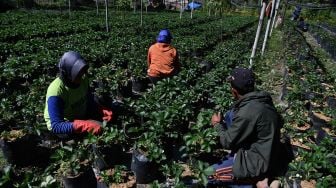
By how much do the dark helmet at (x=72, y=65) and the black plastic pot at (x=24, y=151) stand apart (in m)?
1.58

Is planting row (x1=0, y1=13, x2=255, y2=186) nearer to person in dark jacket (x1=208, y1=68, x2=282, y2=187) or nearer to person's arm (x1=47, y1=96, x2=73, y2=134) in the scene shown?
person's arm (x1=47, y1=96, x2=73, y2=134)

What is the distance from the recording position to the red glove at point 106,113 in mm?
4238

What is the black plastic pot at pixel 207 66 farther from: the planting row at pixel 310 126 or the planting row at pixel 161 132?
the planting row at pixel 161 132

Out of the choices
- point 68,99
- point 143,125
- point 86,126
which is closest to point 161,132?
point 143,125

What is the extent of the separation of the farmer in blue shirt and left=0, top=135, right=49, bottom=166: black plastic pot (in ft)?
3.38

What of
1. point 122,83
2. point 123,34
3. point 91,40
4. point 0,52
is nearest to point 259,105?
point 122,83

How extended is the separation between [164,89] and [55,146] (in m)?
2.05

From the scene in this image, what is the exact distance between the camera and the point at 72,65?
3520 millimetres

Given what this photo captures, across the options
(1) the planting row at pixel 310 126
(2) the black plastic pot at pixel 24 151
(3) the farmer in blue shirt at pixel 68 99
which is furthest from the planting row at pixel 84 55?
(3) the farmer in blue shirt at pixel 68 99

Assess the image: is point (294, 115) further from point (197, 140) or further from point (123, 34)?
point (123, 34)

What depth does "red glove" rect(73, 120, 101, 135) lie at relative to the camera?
12.5 ft

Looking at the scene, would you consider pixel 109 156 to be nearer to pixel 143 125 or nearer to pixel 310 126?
pixel 143 125

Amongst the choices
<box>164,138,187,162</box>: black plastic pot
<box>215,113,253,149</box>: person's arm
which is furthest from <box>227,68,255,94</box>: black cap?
<box>164,138,187,162</box>: black plastic pot

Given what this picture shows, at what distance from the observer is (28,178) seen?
8.94 ft
